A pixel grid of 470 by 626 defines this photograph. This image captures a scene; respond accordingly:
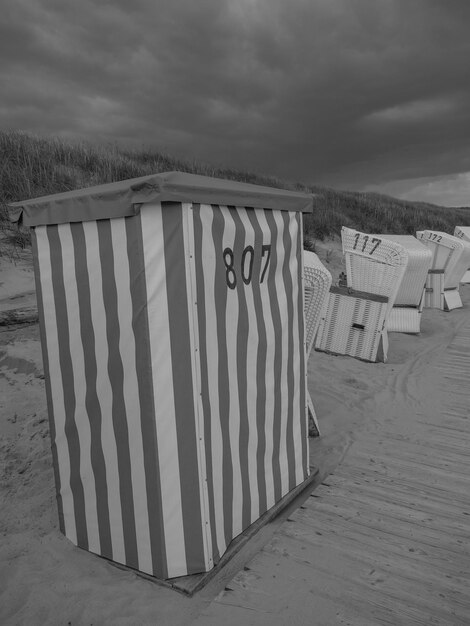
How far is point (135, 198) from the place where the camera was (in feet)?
6.55

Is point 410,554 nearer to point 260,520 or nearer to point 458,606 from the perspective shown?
point 458,606

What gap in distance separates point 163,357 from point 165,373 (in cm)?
7

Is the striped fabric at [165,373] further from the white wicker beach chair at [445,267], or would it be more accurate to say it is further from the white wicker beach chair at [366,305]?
the white wicker beach chair at [445,267]

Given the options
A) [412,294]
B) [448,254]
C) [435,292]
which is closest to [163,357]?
[412,294]

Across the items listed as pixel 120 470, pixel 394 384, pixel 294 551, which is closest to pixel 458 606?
pixel 294 551

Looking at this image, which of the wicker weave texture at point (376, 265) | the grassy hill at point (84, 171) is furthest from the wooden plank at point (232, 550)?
the grassy hill at point (84, 171)

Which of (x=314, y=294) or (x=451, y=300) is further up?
(x=314, y=294)

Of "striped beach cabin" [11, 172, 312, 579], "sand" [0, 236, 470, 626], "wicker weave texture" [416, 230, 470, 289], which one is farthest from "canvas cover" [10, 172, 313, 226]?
"wicker weave texture" [416, 230, 470, 289]

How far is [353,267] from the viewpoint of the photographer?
659cm

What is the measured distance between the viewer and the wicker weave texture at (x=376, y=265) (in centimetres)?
618

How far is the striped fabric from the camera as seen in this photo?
213 centimetres

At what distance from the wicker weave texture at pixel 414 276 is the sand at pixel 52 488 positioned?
1376mm

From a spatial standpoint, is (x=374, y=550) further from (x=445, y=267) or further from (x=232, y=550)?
A: (x=445, y=267)

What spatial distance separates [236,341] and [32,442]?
2.06m
